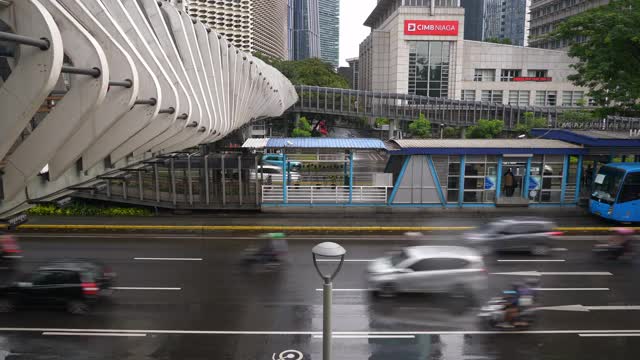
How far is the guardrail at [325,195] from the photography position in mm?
24594

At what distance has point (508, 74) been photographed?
262ft

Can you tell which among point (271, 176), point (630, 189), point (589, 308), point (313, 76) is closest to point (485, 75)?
point (313, 76)

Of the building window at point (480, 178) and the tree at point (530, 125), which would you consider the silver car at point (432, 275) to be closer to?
the building window at point (480, 178)

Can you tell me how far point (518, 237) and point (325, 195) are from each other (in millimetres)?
10120

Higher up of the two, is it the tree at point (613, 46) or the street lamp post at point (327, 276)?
the tree at point (613, 46)

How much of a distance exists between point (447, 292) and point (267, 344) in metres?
5.65

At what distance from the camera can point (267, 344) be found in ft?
36.3

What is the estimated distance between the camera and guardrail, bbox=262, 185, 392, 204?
24594 millimetres

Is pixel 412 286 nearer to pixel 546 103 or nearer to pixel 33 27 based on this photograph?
pixel 33 27

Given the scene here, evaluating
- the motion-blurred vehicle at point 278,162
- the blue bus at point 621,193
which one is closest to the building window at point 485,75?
the motion-blurred vehicle at point 278,162

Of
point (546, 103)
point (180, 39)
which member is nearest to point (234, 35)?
point (546, 103)

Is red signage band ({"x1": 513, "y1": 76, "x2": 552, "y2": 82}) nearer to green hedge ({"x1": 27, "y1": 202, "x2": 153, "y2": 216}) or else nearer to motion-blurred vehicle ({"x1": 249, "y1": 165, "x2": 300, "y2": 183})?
motion-blurred vehicle ({"x1": 249, "y1": 165, "x2": 300, "y2": 183})

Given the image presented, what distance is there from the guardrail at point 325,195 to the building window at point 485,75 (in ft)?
201

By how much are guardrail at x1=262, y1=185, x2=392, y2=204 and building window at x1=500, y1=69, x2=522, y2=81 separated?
211 ft
